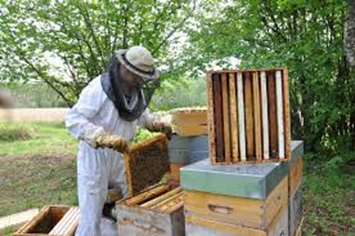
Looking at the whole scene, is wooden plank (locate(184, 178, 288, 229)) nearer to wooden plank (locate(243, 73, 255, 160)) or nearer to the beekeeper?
wooden plank (locate(243, 73, 255, 160))

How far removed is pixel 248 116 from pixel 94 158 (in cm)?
102

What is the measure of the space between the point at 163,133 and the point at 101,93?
50 cm

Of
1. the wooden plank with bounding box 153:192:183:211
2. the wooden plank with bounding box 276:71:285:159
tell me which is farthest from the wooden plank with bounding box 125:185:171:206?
the wooden plank with bounding box 276:71:285:159

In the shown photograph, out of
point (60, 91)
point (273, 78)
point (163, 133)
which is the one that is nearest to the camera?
point (273, 78)

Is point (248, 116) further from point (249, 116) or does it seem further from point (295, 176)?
point (295, 176)

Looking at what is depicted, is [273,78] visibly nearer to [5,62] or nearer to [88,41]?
[88,41]

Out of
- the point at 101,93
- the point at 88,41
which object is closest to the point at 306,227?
the point at 101,93

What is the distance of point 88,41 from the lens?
17.8 feet

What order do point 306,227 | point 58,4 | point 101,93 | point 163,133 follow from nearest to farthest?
point 101,93 → point 163,133 → point 306,227 → point 58,4

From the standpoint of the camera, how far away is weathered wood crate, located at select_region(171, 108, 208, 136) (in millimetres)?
2574

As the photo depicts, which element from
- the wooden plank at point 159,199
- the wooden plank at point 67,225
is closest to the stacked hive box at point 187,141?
the wooden plank at point 159,199

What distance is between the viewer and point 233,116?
1.81 m

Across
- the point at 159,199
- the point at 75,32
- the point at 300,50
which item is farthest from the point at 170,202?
the point at 75,32

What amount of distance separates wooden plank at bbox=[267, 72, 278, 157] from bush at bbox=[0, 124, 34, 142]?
8.63 metres
